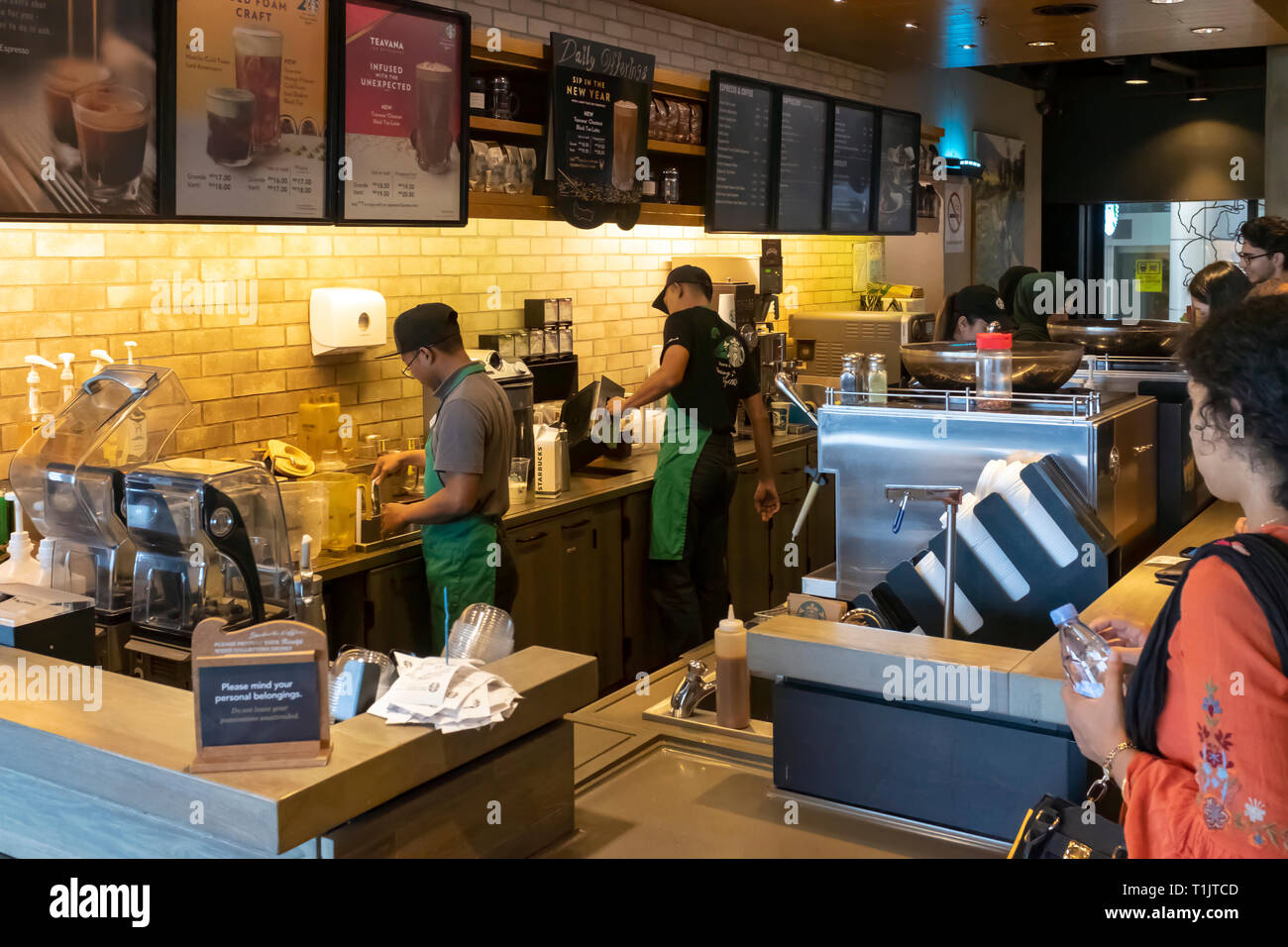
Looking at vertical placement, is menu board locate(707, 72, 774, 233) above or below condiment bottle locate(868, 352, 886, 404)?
above

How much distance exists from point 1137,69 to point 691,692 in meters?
8.86

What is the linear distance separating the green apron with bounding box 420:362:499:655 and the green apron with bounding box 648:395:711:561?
1.28 meters

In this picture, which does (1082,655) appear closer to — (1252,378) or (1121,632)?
(1121,632)

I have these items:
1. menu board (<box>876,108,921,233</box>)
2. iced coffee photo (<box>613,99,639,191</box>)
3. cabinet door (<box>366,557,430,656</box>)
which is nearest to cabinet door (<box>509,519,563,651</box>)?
cabinet door (<box>366,557,430,656</box>)

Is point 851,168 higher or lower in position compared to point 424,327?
higher

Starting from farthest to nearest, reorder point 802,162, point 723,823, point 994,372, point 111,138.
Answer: point 802,162
point 111,138
point 994,372
point 723,823

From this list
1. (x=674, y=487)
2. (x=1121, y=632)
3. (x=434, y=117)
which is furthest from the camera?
(x=674, y=487)

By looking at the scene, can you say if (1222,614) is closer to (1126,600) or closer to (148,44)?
(1126,600)

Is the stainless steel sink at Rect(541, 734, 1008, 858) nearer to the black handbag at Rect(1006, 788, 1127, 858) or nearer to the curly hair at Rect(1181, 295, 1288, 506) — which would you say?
the black handbag at Rect(1006, 788, 1127, 858)

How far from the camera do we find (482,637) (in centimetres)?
214

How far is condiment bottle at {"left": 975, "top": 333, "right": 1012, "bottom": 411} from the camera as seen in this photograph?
9.99 feet

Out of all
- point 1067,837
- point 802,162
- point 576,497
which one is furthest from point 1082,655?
point 802,162
